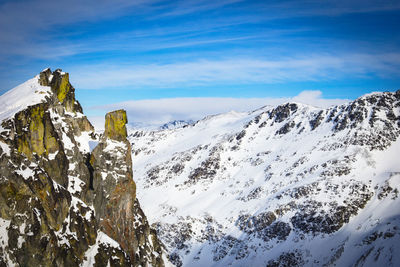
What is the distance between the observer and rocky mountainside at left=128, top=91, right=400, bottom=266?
3223 inches

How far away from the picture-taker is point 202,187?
120812 mm

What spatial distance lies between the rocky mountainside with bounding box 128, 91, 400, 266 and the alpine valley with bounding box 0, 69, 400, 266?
0.40 m

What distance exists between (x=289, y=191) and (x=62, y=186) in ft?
234

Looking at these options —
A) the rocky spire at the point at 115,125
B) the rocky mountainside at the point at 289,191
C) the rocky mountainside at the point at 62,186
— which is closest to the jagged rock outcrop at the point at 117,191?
the rocky spire at the point at 115,125

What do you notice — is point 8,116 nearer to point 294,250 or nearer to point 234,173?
point 294,250

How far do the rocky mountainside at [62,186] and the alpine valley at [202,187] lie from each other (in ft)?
0.57

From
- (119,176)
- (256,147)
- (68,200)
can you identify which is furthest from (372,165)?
(68,200)

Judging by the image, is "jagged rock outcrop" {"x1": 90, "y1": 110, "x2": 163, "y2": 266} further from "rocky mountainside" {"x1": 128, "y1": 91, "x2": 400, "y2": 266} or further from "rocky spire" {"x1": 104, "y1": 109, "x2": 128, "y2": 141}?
"rocky mountainside" {"x1": 128, "y1": 91, "x2": 400, "y2": 266}

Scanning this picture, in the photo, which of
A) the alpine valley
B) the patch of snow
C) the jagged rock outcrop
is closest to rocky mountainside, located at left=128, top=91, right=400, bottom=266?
the alpine valley

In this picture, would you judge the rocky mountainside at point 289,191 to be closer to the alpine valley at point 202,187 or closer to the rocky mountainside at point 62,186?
the alpine valley at point 202,187

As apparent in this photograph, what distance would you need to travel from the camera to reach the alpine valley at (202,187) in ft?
139

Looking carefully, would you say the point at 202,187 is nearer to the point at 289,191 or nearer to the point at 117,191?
the point at 289,191

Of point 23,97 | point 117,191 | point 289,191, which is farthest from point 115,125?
point 289,191

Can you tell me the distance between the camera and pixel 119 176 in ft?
183
